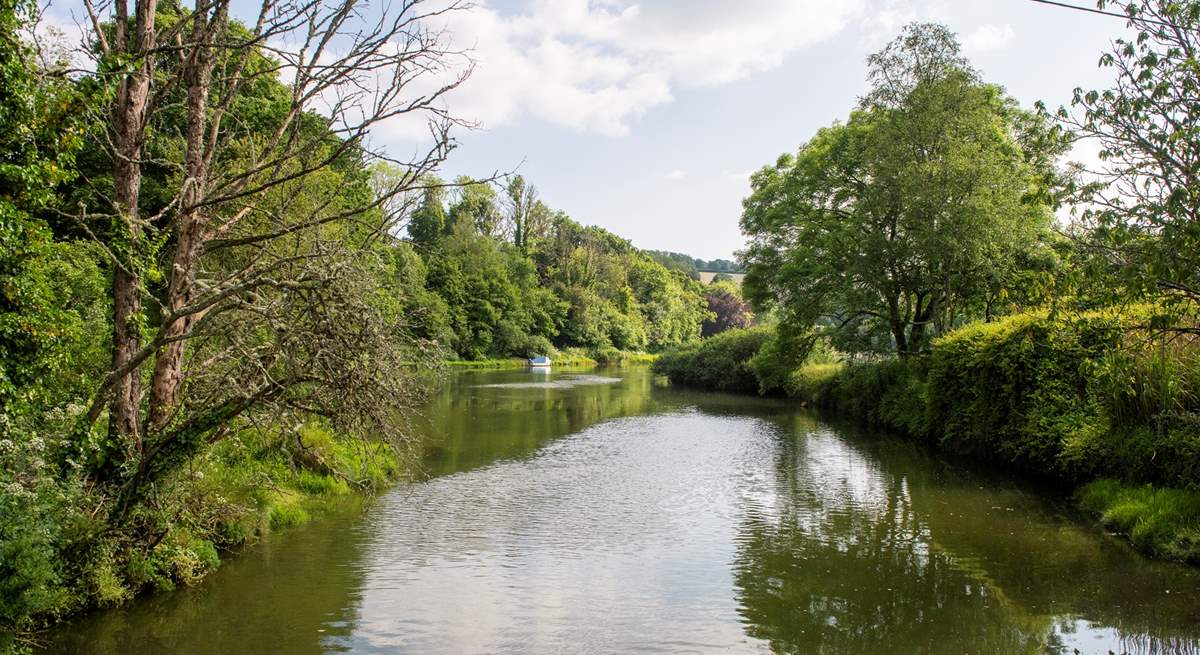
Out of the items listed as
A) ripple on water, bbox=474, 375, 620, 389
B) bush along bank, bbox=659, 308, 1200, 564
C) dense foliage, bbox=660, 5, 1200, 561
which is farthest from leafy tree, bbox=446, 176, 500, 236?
bush along bank, bbox=659, 308, 1200, 564

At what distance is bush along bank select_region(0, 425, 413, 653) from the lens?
6402mm

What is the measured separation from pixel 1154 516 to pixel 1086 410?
410 cm

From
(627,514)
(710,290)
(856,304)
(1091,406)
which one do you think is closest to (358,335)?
(627,514)

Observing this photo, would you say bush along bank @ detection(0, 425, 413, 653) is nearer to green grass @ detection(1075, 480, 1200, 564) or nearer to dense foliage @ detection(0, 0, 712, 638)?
dense foliage @ detection(0, 0, 712, 638)

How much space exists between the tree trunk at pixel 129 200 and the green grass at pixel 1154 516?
12.4 m

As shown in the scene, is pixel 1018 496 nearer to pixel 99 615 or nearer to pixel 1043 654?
pixel 1043 654

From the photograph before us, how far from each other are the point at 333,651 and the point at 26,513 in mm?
2888

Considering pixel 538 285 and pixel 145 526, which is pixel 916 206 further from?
pixel 538 285

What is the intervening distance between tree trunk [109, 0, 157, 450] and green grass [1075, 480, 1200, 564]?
1243 centimetres

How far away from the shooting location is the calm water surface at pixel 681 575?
7.73 m

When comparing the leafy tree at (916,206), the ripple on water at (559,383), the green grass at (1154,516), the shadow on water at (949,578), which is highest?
the leafy tree at (916,206)

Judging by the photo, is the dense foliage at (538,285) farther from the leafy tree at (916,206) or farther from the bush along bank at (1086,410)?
the bush along bank at (1086,410)

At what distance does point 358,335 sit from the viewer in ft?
25.1

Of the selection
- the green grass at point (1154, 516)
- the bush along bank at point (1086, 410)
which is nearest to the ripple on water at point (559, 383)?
the bush along bank at point (1086, 410)
